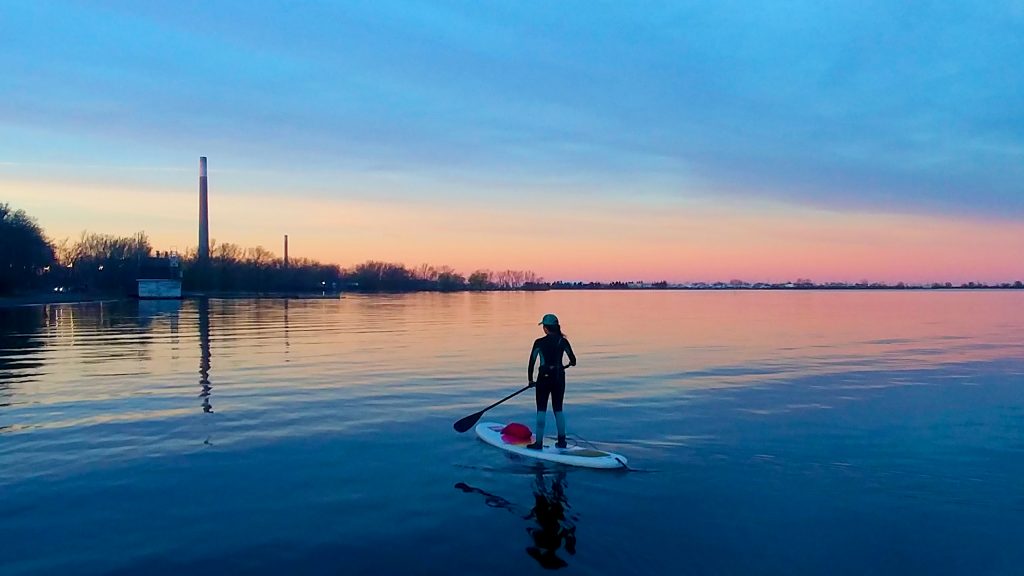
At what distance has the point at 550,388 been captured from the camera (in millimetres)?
11836

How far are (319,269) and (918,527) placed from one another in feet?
606

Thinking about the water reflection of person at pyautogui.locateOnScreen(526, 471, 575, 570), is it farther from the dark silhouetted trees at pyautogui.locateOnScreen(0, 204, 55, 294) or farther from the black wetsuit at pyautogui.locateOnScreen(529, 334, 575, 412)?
the dark silhouetted trees at pyautogui.locateOnScreen(0, 204, 55, 294)

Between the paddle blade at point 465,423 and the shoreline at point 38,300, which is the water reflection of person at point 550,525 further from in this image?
the shoreline at point 38,300

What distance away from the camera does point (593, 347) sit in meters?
31.2

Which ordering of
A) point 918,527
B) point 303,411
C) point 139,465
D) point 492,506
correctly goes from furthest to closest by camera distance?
point 303,411 < point 139,465 < point 492,506 < point 918,527

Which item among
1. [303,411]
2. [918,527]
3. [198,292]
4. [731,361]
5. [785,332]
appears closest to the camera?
[918,527]

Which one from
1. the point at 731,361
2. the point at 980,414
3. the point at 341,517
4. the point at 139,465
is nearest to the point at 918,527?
the point at 341,517

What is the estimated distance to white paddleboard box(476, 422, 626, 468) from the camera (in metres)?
10.9

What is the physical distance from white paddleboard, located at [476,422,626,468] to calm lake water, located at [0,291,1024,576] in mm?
310

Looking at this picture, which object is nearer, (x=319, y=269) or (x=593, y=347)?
(x=593, y=347)

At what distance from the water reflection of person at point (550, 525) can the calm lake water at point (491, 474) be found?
4 centimetres

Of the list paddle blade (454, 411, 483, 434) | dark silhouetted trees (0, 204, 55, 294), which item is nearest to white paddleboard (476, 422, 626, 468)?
paddle blade (454, 411, 483, 434)

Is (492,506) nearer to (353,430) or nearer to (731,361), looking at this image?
(353,430)

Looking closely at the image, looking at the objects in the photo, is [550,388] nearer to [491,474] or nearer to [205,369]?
[491,474]
